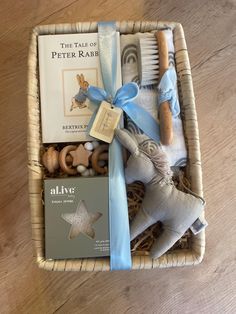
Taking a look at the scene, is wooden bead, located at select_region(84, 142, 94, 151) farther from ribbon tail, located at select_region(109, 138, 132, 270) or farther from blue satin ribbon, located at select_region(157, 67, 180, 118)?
blue satin ribbon, located at select_region(157, 67, 180, 118)

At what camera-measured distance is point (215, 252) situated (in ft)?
3.03

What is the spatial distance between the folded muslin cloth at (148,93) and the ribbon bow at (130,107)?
0.05 feet

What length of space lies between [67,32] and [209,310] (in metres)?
0.68

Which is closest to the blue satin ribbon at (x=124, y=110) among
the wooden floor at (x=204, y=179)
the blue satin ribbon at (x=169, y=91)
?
the blue satin ribbon at (x=169, y=91)

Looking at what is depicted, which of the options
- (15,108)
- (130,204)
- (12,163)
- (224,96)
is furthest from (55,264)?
(224,96)

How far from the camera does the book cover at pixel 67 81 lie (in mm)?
779

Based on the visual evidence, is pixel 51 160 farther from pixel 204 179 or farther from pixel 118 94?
pixel 204 179

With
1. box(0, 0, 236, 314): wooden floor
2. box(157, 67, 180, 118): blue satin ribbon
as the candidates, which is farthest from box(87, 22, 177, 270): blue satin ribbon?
box(0, 0, 236, 314): wooden floor

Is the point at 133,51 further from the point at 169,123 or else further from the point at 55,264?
the point at 55,264

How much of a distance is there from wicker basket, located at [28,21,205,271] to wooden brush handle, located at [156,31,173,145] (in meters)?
0.04

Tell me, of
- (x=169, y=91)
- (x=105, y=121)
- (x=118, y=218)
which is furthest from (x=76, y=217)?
(x=169, y=91)

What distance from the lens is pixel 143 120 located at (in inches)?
30.1

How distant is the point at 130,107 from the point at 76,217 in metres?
0.23

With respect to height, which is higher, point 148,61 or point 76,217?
point 148,61
